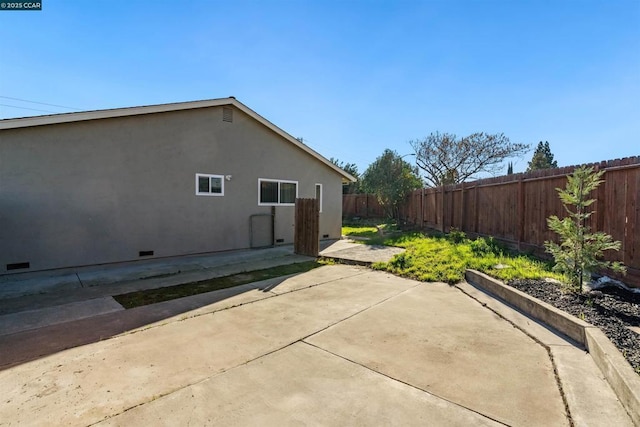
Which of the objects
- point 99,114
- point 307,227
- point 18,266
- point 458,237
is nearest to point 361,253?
point 307,227

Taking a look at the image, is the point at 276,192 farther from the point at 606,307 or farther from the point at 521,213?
the point at 606,307

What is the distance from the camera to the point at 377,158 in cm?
1873

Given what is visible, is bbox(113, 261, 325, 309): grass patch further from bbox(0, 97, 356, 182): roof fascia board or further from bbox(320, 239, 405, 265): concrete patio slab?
bbox(0, 97, 356, 182): roof fascia board

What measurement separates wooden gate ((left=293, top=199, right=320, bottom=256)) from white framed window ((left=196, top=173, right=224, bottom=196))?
2.47 m

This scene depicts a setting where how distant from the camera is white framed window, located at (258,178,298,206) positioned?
10.6 m

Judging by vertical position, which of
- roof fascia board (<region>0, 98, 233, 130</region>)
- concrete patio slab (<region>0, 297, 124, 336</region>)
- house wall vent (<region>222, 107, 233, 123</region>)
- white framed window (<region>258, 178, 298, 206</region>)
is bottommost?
concrete patio slab (<region>0, 297, 124, 336</region>)

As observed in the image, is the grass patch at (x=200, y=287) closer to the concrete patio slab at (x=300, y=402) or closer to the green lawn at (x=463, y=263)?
the green lawn at (x=463, y=263)

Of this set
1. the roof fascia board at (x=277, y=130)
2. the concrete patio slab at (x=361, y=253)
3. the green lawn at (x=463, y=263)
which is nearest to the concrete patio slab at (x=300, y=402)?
the green lawn at (x=463, y=263)

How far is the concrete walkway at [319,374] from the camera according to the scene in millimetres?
2246

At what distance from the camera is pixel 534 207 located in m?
7.05

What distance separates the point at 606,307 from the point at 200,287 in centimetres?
630

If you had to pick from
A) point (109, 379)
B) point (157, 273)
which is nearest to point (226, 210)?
point (157, 273)

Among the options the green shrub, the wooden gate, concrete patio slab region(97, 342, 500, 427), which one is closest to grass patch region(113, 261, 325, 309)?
the wooden gate

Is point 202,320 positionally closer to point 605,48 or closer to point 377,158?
point 605,48
